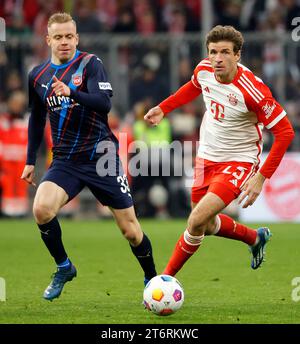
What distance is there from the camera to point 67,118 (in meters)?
8.52

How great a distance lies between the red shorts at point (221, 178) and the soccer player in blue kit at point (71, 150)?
73 cm

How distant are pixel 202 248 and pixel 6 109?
21.9 ft

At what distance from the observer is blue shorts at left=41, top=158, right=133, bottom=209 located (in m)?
8.47

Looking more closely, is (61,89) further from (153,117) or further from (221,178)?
(221,178)

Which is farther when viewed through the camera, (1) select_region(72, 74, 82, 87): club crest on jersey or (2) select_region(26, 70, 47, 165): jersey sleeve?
(2) select_region(26, 70, 47, 165): jersey sleeve

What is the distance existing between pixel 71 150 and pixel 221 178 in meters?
1.33

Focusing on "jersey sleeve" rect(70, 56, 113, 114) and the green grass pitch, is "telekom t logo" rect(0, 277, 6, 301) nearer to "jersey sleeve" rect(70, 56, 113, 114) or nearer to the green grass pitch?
the green grass pitch

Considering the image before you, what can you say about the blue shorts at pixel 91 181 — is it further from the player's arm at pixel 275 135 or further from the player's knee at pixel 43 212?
the player's arm at pixel 275 135

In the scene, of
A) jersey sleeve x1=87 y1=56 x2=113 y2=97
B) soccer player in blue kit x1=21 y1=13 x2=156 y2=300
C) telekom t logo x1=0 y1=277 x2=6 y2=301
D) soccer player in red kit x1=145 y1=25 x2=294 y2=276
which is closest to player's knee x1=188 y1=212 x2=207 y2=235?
soccer player in red kit x1=145 y1=25 x2=294 y2=276

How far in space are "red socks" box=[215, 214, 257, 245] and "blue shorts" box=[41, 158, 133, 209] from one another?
107 centimetres

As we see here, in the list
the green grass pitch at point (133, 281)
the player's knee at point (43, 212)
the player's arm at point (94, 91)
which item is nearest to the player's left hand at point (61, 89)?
the player's arm at point (94, 91)

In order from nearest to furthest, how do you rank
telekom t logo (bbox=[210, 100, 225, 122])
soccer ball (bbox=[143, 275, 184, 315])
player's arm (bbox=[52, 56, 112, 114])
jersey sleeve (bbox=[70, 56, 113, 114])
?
soccer ball (bbox=[143, 275, 184, 315]) → player's arm (bbox=[52, 56, 112, 114]) → jersey sleeve (bbox=[70, 56, 113, 114]) → telekom t logo (bbox=[210, 100, 225, 122])

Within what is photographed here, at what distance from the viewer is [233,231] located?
9.20 m

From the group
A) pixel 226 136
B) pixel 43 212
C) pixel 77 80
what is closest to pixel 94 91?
pixel 77 80
